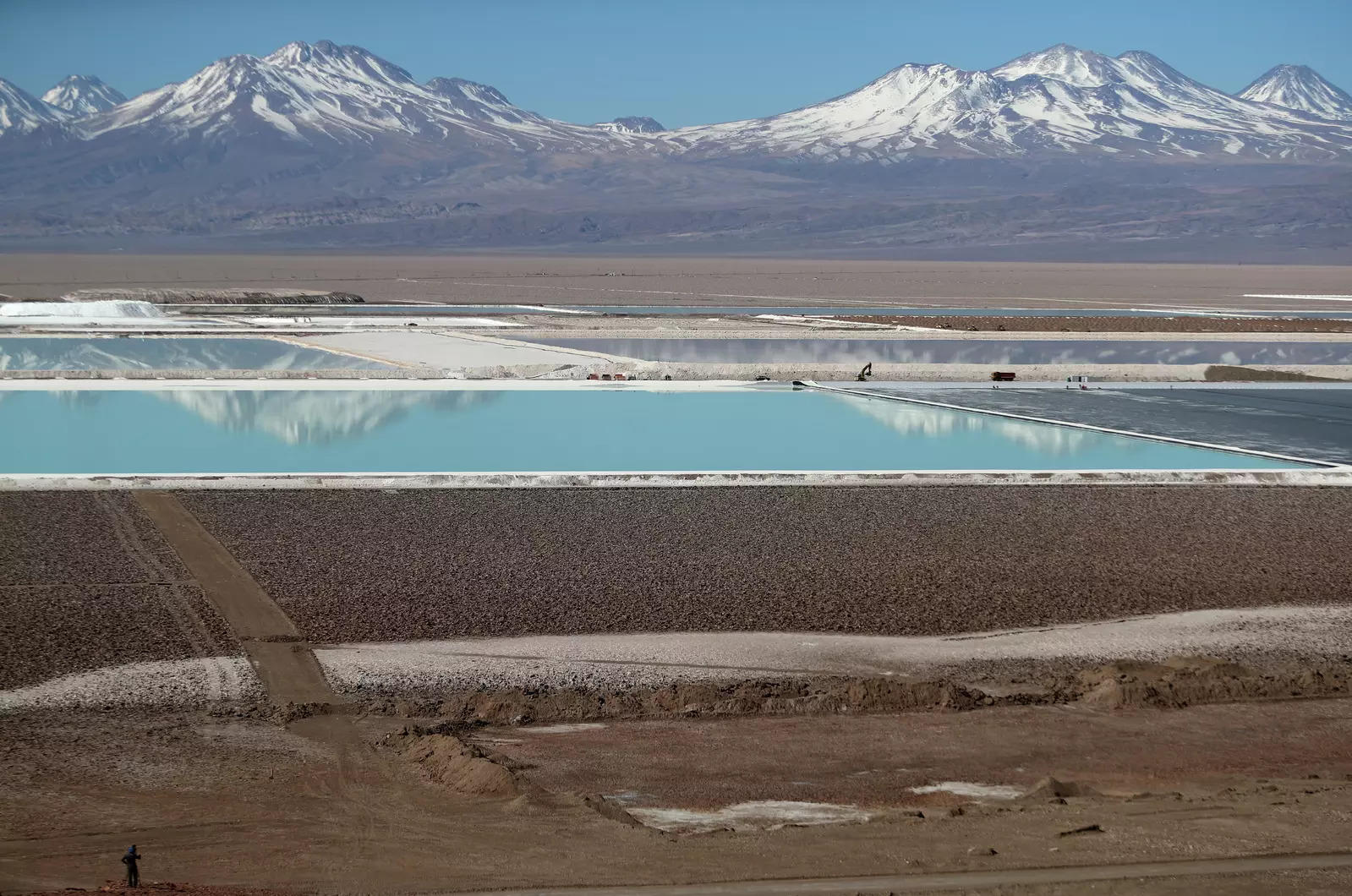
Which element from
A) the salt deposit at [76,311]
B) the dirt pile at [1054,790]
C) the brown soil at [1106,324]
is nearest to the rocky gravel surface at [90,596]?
the dirt pile at [1054,790]

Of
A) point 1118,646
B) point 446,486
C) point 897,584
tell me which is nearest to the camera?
point 1118,646

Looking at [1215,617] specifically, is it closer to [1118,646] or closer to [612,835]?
[1118,646]

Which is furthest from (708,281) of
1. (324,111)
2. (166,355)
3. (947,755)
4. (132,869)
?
(324,111)

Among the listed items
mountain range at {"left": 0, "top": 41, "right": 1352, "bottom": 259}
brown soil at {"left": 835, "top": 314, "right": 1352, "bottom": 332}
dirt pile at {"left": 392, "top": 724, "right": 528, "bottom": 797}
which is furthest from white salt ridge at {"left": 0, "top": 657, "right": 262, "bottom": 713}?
mountain range at {"left": 0, "top": 41, "right": 1352, "bottom": 259}

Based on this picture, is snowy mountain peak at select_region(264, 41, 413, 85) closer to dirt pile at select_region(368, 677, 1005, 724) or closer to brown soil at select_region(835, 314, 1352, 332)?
brown soil at select_region(835, 314, 1352, 332)

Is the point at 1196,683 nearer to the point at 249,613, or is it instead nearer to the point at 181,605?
the point at 249,613

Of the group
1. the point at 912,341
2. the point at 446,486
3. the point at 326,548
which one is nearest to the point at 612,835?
the point at 326,548
